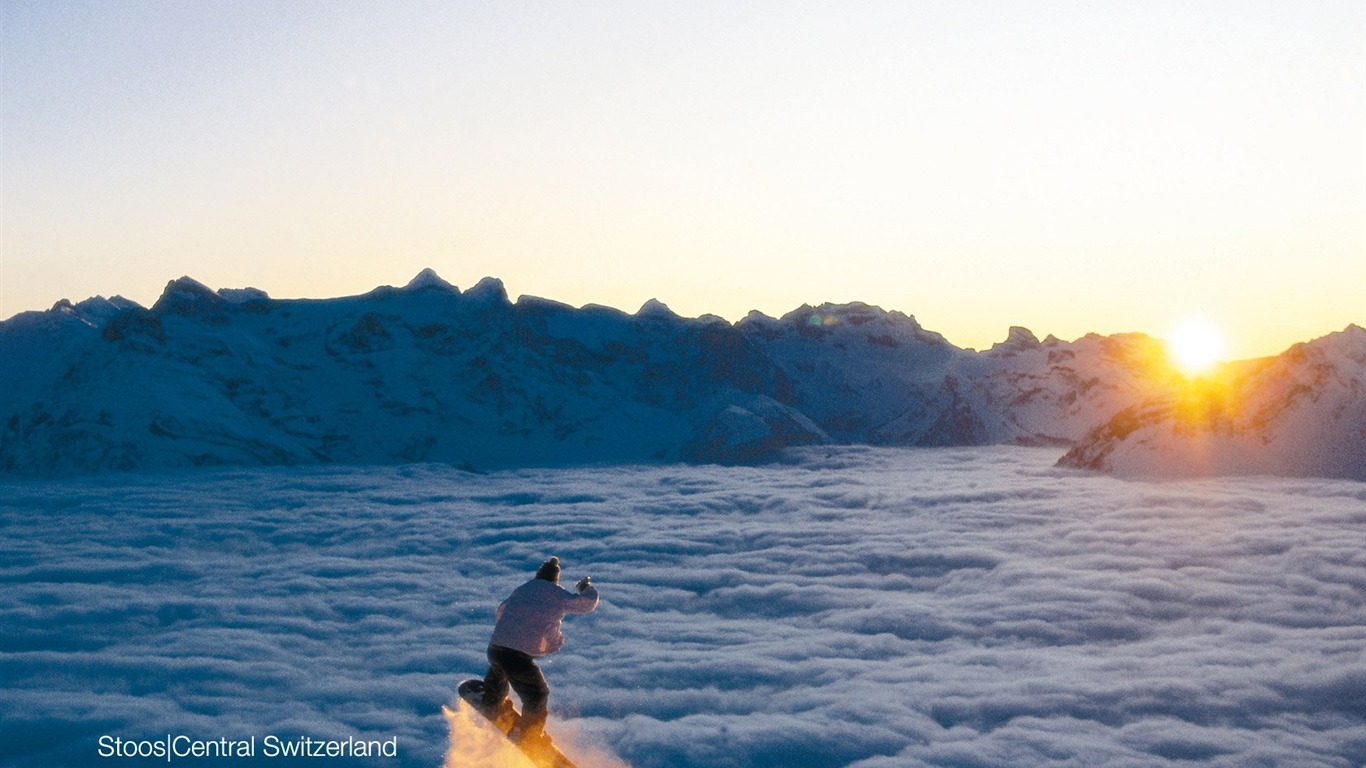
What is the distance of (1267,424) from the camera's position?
69.6 m

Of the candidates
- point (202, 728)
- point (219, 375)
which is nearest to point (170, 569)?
point (202, 728)

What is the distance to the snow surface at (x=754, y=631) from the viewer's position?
14.7 metres

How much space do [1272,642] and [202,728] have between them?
20909 mm

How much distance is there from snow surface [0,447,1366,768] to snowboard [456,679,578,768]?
2855 mm

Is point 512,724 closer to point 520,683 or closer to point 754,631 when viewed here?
point 520,683

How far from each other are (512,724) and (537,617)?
5.43 ft

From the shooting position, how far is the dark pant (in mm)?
10156

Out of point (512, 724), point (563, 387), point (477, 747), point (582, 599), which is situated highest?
point (563, 387)

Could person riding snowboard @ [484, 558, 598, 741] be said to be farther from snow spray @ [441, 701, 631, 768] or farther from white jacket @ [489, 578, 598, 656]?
snow spray @ [441, 701, 631, 768]

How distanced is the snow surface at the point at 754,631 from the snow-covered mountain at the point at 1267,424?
15.1m

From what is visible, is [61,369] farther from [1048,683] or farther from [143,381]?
[1048,683]

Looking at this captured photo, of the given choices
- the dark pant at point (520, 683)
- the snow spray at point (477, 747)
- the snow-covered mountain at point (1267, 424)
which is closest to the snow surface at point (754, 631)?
the snow spray at point (477, 747)

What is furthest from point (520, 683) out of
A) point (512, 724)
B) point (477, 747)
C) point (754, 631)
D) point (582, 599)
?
point (754, 631)

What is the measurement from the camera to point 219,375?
10425 cm
